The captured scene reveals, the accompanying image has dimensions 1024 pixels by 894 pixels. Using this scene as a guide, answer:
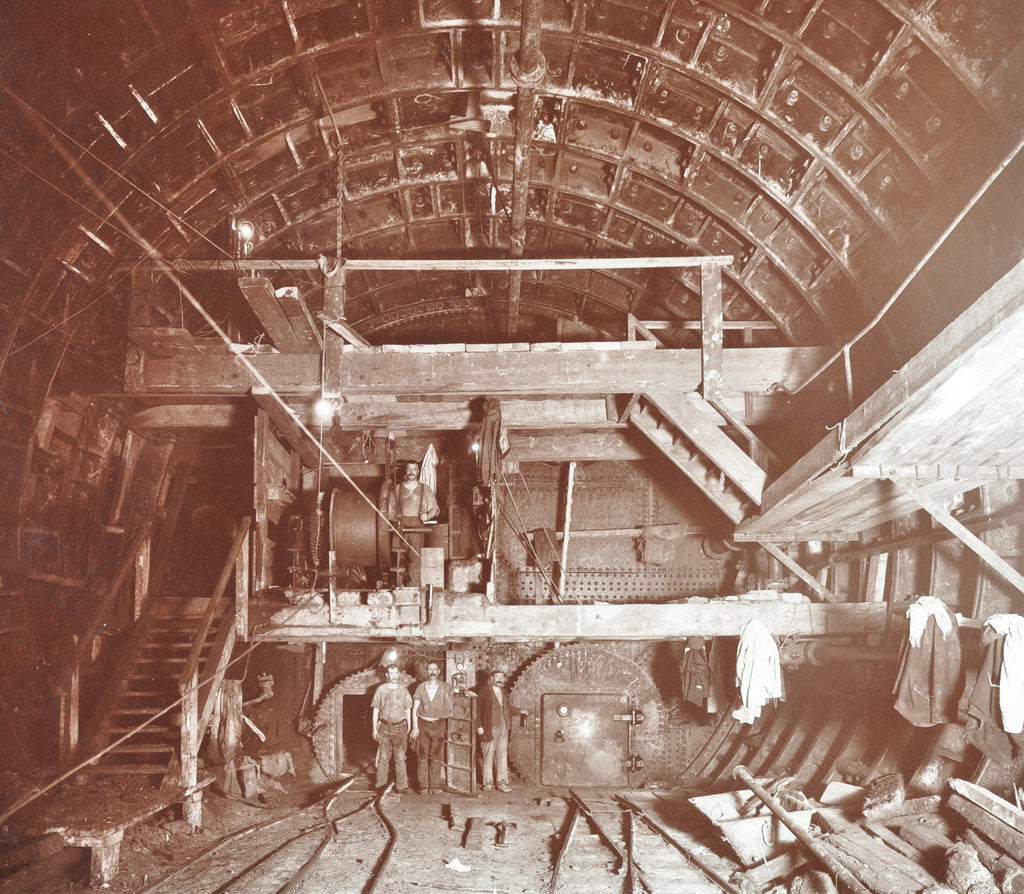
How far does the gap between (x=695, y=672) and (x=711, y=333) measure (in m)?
5.34

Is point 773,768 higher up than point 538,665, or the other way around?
point 538,665

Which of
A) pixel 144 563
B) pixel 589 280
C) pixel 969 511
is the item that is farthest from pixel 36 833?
Answer: pixel 969 511

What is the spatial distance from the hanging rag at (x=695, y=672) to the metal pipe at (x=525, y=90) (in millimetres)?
6082

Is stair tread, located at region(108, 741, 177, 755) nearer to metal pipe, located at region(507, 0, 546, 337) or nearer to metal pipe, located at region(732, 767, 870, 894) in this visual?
metal pipe, located at region(732, 767, 870, 894)

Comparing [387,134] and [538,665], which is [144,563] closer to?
[538,665]

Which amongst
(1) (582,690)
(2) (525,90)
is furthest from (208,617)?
(2) (525,90)

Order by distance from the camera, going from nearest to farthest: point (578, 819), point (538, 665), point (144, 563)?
1. point (578, 819)
2. point (144, 563)
3. point (538, 665)

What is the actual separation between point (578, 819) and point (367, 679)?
4.13 metres

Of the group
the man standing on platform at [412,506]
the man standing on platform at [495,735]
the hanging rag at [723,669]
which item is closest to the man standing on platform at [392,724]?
the man standing on platform at [495,735]

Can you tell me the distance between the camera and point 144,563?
1047 cm

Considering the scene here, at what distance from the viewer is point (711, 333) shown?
6.80 metres

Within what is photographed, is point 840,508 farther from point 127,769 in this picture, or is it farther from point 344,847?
point 127,769

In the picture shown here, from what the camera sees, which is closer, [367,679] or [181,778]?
[181,778]

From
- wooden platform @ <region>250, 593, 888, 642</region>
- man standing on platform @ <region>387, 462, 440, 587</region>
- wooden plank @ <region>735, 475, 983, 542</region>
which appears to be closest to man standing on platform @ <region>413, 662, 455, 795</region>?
man standing on platform @ <region>387, 462, 440, 587</region>
